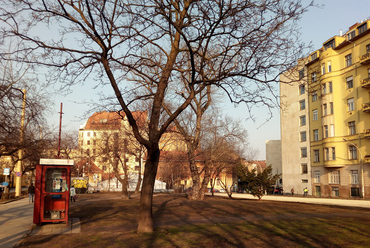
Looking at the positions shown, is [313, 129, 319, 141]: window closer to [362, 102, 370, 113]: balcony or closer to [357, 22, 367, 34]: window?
[362, 102, 370, 113]: balcony

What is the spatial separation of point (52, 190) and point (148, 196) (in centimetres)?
534

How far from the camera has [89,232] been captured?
10977 millimetres

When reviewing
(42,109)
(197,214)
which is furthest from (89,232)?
(42,109)

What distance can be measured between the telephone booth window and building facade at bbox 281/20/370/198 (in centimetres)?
3624

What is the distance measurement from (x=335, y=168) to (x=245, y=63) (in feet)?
145

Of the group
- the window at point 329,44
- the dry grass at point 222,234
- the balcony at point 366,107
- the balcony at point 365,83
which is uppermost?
the window at point 329,44

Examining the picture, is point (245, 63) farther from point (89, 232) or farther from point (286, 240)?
point (89, 232)

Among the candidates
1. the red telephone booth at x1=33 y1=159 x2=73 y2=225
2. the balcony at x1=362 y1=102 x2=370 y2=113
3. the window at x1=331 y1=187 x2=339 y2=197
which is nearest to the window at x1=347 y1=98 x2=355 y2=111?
the balcony at x1=362 y1=102 x2=370 y2=113

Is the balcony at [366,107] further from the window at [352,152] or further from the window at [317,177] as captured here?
the window at [317,177]

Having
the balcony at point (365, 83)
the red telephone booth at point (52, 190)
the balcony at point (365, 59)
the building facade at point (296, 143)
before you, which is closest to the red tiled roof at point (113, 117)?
the red telephone booth at point (52, 190)

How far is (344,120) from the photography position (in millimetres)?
47844

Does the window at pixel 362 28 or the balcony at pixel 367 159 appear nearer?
the balcony at pixel 367 159

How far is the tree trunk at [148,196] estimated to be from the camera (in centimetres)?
1053

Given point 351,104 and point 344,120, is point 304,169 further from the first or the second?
point 351,104
